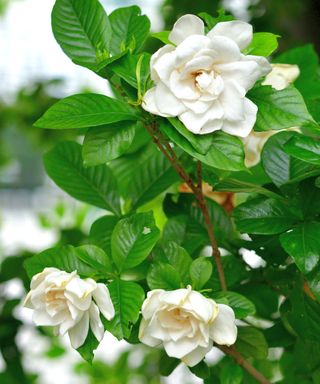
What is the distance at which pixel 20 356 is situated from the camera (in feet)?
3.27

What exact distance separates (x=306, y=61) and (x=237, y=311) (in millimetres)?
352

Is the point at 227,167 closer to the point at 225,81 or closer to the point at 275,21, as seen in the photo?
the point at 225,81

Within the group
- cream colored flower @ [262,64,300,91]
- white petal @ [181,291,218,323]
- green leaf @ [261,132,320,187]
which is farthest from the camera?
cream colored flower @ [262,64,300,91]

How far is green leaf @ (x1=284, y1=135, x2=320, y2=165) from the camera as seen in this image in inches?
17.7

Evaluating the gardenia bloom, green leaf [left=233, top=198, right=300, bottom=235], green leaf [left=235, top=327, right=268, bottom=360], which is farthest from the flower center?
green leaf [left=235, top=327, right=268, bottom=360]

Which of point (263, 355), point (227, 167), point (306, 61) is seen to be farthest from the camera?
point (306, 61)

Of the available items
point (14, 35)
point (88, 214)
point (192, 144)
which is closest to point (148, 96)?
point (192, 144)

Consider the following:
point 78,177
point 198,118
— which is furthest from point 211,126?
point 78,177

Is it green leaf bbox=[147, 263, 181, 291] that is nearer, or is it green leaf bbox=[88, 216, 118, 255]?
green leaf bbox=[147, 263, 181, 291]

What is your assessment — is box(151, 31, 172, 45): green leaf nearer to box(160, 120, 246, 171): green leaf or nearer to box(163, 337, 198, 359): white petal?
box(160, 120, 246, 171): green leaf

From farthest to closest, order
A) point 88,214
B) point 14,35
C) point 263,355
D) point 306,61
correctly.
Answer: point 14,35 < point 88,214 < point 306,61 < point 263,355

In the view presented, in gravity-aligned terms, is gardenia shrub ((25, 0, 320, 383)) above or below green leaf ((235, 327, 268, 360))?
above

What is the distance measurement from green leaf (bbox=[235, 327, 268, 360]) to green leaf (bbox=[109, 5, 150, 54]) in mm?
234

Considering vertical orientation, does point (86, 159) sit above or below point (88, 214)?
above
